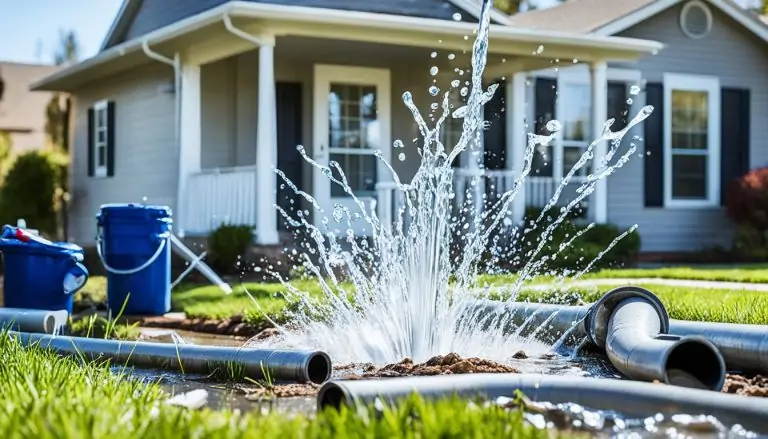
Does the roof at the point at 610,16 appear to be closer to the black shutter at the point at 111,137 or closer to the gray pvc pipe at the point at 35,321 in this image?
the black shutter at the point at 111,137

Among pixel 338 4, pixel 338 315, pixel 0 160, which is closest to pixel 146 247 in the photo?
pixel 338 315

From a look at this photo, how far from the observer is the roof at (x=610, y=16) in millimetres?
17344

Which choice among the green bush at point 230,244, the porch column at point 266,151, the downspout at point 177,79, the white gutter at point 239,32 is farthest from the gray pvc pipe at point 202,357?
the downspout at point 177,79

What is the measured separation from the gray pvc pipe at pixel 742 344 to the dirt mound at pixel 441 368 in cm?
119

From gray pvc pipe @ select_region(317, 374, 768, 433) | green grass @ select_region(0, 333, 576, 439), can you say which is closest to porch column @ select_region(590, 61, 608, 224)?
gray pvc pipe @ select_region(317, 374, 768, 433)

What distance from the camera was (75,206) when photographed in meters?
19.9

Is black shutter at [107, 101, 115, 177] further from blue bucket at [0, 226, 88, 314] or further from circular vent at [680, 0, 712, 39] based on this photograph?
circular vent at [680, 0, 712, 39]

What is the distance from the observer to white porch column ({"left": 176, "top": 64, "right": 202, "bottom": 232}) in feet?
48.4

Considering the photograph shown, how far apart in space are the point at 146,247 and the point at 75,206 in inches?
427

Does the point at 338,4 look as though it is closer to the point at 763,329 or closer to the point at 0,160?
the point at 763,329

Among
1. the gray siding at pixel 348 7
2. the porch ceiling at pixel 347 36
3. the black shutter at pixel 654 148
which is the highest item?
the gray siding at pixel 348 7

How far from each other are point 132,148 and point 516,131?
6082 millimetres

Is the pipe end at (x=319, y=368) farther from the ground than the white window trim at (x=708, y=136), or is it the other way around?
the white window trim at (x=708, y=136)

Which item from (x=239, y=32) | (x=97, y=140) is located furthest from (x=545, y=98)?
(x=97, y=140)
